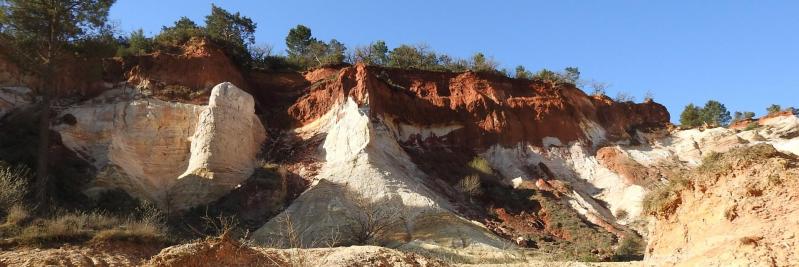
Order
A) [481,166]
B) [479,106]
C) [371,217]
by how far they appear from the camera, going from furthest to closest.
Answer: [479,106], [481,166], [371,217]

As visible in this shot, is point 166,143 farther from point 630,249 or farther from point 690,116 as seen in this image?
point 690,116

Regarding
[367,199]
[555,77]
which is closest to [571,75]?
[555,77]

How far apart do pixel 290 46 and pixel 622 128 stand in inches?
852

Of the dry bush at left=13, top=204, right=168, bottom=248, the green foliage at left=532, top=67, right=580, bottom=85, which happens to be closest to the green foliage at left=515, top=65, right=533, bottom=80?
the green foliage at left=532, top=67, right=580, bottom=85

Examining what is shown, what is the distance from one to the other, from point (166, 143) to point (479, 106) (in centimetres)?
1442

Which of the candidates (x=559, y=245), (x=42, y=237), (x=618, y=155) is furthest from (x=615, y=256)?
(x=42, y=237)

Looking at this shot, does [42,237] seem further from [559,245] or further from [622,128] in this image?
[622,128]

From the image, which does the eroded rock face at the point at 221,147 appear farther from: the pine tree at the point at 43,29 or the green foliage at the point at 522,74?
the green foliage at the point at 522,74

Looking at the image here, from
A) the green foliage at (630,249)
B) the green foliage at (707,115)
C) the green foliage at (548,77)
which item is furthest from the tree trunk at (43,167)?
the green foliage at (707,115)

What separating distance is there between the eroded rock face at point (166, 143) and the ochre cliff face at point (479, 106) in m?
4.28

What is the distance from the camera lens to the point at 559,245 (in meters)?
20.1

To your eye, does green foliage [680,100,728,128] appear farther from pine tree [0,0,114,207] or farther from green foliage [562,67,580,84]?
pine tree [0,0,114,207]

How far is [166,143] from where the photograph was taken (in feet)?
77.3

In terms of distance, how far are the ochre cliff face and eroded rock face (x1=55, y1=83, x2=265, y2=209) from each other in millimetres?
4280
